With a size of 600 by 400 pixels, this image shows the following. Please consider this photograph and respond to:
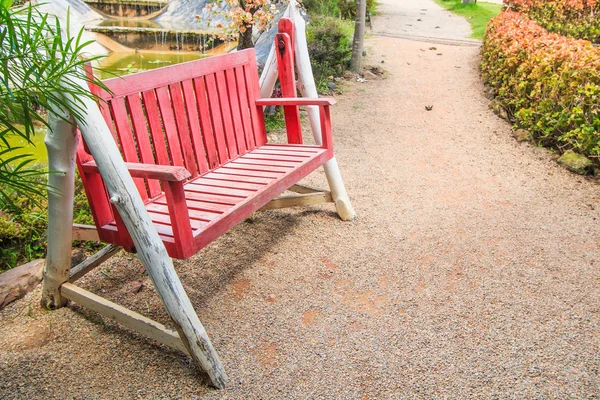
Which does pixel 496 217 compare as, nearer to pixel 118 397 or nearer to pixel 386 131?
pixel 386 131

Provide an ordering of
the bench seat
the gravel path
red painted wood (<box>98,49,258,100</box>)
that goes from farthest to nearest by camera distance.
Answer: the gravel path
red painted wood (<box>98,49,258,100</box>)
the bench seat

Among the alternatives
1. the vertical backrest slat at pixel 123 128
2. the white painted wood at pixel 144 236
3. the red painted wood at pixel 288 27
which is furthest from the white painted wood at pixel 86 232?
the red painted wood at pixel 288 27

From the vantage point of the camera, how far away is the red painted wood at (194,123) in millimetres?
3000

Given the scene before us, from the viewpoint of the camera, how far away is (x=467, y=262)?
131 inches

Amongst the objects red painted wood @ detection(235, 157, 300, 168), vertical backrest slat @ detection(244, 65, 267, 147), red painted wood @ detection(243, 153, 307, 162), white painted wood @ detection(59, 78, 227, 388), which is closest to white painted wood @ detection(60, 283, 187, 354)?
white painted wood @ detection(59, 78, 227, 388)

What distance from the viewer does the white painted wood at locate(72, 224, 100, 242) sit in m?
2.62

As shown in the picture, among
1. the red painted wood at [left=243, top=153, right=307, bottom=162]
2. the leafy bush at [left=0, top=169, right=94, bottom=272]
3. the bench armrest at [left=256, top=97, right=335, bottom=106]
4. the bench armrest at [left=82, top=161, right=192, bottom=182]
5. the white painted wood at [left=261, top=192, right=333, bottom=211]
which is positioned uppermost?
the bench armrest at [left=82, top=161, right=192, bottom=182]

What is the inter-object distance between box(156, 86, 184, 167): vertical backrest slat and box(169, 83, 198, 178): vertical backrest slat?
3 centimetres

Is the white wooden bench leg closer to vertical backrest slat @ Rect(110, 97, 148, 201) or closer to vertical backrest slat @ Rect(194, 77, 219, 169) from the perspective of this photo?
vertical backrest slat @ Rect(194, 77, 219, 169)

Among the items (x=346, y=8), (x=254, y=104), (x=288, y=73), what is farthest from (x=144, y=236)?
(x=346, y=8)

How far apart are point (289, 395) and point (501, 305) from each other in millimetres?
1345

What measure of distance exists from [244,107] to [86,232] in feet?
4.53

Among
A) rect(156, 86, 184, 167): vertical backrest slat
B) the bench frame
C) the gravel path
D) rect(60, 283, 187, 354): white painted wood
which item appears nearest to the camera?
the bench frame

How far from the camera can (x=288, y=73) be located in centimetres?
373
